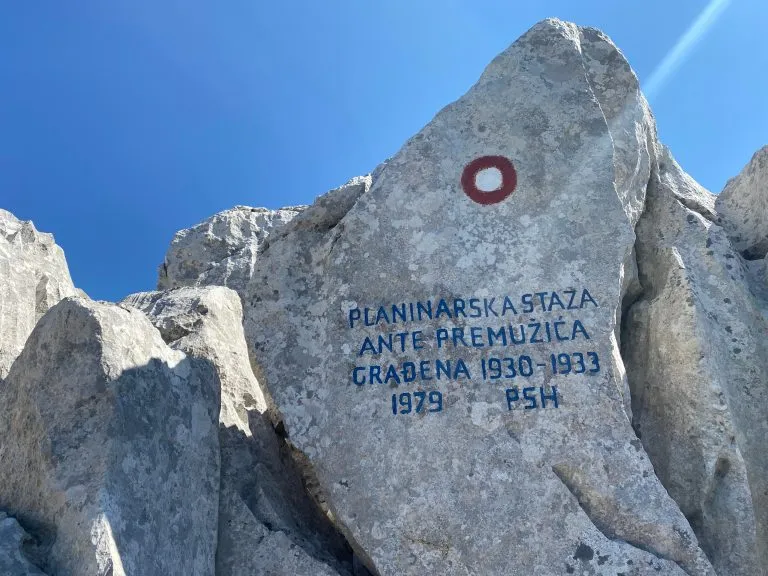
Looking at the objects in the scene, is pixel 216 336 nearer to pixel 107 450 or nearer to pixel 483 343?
pixel 107 450

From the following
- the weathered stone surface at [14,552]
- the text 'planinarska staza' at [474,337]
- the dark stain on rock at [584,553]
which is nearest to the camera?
the weathered stone surface at [14,552]

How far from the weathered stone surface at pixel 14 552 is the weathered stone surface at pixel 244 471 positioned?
1254mm

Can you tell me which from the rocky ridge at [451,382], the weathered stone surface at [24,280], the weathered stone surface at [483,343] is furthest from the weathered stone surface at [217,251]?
the weathered stone surface at [483,343]

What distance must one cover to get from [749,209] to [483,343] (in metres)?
3.21

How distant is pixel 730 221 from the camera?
6.98 metres

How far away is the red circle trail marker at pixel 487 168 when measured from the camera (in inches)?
227

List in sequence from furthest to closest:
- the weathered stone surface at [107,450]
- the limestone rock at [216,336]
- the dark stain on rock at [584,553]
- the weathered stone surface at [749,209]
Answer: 1. the weathered stone surface at [749,209]
2. the limestone rock at [216,336]
3. the dark stain on rock at [584,553]
4. the weathered stone surface at [107,450]

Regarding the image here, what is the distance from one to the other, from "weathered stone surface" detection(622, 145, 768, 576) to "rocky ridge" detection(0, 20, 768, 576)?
2cm

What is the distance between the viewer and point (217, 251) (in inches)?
399

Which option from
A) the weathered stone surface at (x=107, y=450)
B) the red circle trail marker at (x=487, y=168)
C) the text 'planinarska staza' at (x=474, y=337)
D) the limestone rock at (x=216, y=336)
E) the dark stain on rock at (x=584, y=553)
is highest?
the red circle trail marker at (x=487, y=168)

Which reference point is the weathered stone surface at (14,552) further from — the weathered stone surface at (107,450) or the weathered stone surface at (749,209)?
the weathered stone surface at (749,209)

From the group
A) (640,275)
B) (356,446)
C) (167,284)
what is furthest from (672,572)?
(167,284)

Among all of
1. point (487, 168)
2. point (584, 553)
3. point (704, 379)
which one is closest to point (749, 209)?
point (704, 379)

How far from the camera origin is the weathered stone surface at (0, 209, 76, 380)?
645 centimetres
